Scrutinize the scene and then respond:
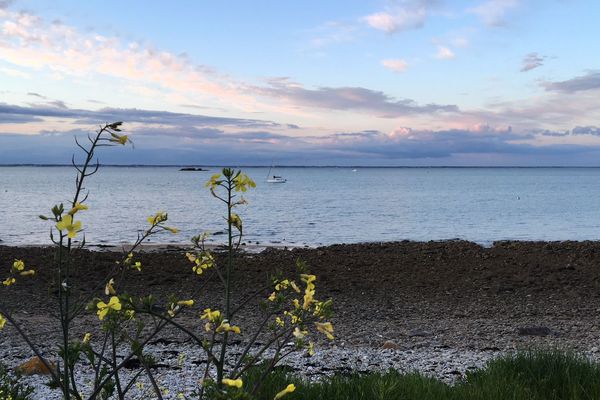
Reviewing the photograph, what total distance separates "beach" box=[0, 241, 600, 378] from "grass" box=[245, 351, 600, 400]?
1.19 metres

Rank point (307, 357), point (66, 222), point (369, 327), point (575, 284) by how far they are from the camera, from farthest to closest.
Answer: point (575, 284)
point (369, 327)
point (307, 357)
point (66, 222)

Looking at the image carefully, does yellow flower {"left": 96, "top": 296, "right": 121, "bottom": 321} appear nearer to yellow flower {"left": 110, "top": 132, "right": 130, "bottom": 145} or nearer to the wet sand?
yellow flower {"left": 110, "top": 132, "right": 130, "bottom": 145}

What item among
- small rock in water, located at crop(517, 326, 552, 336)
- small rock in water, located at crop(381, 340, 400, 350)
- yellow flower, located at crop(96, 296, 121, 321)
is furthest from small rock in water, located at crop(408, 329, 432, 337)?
yellow flower, located at crop(96, 296, 121, 321)

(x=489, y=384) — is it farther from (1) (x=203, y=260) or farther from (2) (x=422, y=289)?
(2) (x=422, y=289)

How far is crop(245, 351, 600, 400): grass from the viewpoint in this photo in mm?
4824

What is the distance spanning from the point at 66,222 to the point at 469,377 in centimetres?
466

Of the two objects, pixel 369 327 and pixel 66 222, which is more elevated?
pixel 66 222

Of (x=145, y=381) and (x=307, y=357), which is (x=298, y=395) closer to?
(x=145, y=381)

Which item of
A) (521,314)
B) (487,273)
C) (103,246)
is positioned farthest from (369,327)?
(103,246)

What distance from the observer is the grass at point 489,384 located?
4824mm

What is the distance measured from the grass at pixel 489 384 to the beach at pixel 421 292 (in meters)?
1.19

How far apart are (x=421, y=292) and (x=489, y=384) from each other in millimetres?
10185

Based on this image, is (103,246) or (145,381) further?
(103,246)

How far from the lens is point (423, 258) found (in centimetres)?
2041
